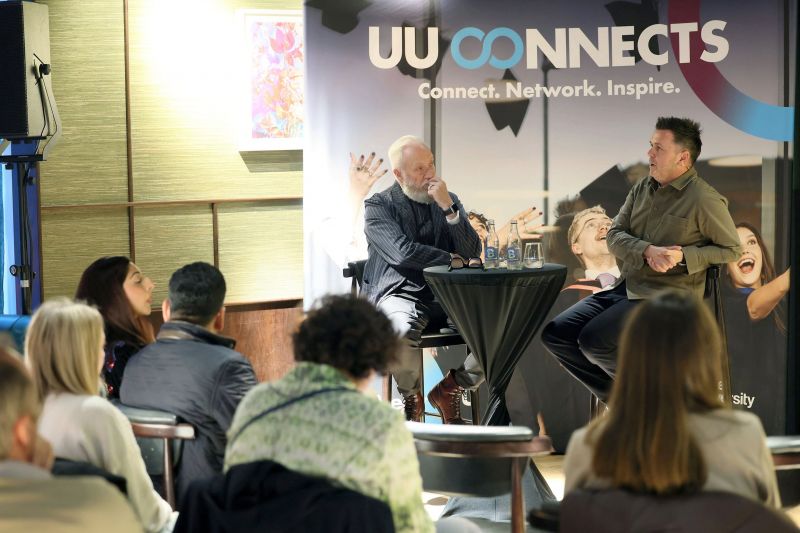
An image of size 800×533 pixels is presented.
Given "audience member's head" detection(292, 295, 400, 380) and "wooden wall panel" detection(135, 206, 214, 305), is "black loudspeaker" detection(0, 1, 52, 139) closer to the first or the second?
"wooden wall panel" detection(135, 206, 214, 305)

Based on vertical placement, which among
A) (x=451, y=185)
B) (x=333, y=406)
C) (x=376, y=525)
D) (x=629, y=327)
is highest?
(x=451, y=185)

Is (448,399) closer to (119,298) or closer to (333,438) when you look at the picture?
(119,298)

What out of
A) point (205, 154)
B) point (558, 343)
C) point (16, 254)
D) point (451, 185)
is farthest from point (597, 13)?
point (16, 254)

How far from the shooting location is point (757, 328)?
5.48m

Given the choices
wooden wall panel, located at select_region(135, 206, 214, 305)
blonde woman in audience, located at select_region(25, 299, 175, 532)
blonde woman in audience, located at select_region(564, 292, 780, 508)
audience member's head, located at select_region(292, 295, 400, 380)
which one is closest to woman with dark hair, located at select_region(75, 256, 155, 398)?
blonde woman in audience, located at select_region(25, 299, 175, 532)

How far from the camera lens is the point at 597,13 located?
5496 millimetres

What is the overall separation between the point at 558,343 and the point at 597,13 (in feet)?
5.69

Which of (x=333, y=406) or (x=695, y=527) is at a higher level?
(x=333, y=406)

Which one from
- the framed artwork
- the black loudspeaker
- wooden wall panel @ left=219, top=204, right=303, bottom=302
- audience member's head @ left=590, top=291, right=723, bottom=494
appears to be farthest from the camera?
wooden wall panel @ left=219, top=204, right=303, bottom=302

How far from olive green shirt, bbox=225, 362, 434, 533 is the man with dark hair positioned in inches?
36.3

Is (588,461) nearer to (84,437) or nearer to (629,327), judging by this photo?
(629,327)

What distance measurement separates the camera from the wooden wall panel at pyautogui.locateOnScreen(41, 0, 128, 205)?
6.92m

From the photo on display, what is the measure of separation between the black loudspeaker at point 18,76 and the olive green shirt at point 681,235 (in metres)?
2.88

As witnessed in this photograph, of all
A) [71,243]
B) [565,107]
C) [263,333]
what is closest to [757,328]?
[565,107]
